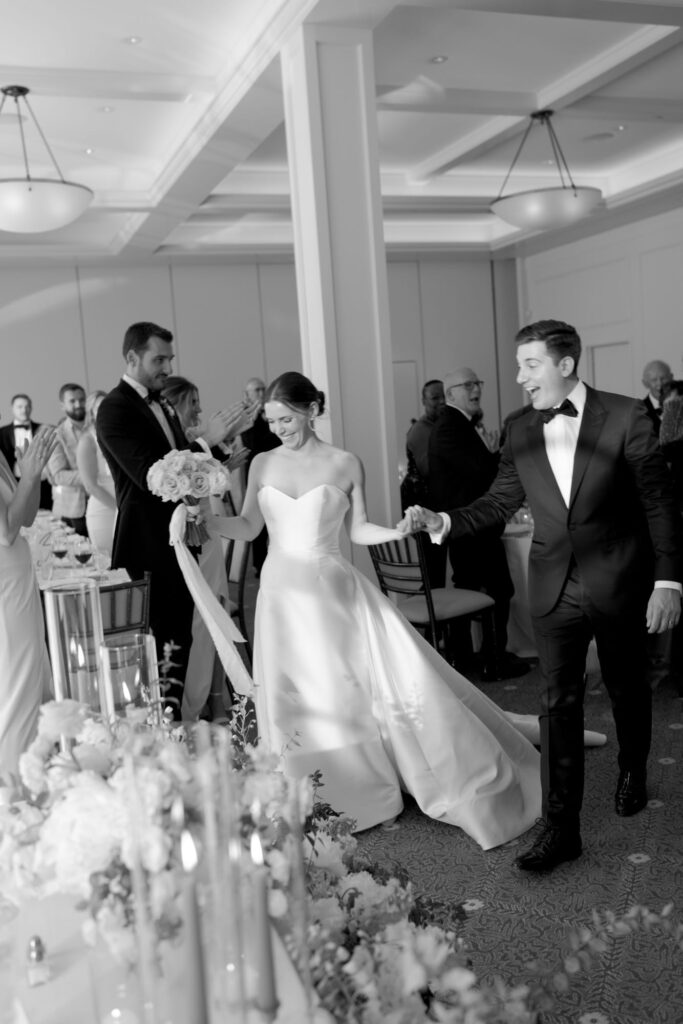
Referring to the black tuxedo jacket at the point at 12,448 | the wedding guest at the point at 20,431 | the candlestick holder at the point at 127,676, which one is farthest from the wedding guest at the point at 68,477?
the candlestick holder at the point at 127,676

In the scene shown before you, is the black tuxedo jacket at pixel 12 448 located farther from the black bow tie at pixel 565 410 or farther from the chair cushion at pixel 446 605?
the black bow tie at pixel 565 410

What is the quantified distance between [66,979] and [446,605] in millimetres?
4006

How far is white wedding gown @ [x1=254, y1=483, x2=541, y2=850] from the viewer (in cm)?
366

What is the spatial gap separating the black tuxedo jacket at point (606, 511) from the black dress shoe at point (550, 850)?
72 centimetres

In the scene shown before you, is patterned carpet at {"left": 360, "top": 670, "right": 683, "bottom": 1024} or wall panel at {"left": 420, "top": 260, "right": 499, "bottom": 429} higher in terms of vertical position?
wall panel at {"left": 420, "top": 260, "right": 499, "bottom": 429}

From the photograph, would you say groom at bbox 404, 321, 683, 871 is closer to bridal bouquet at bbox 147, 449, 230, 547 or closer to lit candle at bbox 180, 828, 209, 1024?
bridal bouquet at bbox 147, 449, 230, 547

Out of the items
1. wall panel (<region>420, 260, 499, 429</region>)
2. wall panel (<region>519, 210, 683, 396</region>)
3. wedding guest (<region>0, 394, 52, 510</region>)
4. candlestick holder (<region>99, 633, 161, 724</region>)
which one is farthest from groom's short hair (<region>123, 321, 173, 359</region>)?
wall panel (<region>420, 260, 499, 429</region>)

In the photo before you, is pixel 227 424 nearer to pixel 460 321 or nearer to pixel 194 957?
pixel 194 957

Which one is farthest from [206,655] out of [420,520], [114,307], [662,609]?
[114,307]

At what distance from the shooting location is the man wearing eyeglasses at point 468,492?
570cm

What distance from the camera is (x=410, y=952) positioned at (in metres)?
1.33

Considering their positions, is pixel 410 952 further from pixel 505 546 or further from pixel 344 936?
pixel 505 546

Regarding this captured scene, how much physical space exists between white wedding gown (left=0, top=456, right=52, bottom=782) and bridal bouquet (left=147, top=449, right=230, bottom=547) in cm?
62

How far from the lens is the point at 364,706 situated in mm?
3791
